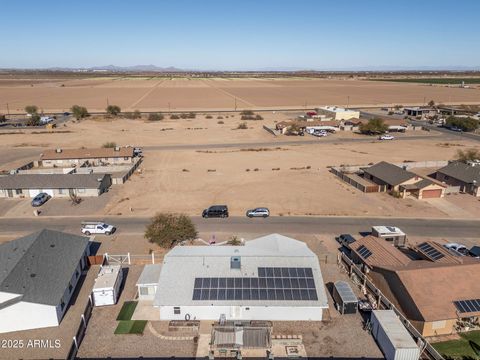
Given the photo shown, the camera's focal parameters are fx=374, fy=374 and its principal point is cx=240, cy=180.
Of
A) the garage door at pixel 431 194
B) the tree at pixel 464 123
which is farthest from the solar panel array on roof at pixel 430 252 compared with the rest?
the tree at pixel 464 123

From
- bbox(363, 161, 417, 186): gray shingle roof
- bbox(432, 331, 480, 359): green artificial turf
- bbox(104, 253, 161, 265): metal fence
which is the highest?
bbox(363, 161, 417, 186): gray shingle roof

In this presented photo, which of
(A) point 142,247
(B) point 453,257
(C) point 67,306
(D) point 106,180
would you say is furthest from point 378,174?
(C) point 67,306

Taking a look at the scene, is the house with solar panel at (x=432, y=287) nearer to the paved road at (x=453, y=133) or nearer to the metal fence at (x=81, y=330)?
the metal fence at (x=81, y=330)

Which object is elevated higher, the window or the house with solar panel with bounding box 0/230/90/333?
the house with solar panel with bounding box 0/230/90/333

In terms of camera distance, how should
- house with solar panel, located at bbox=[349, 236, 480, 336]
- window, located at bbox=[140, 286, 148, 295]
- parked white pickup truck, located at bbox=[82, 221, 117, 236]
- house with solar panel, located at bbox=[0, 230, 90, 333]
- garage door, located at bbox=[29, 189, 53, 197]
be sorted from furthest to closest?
garage door, located at bbox=[29, 189, 53, 197] < parked white pickup truck, located at bbox=[82, 221, 117, 236] < window, located at bbox=[140, 286, 148, 295] < house with solar panel, located at bbox=[0, 230, 90, 333] < house with solar panel, located at bbox=[349, 236, 480, 336]

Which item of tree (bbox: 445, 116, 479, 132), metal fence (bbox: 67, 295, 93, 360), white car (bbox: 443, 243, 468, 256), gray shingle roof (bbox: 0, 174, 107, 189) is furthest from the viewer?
tree (bbox: 445, 116, 479, 132)

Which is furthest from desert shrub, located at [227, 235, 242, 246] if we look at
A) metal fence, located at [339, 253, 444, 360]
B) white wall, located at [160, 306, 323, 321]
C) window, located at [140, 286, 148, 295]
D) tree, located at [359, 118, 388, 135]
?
tree, located at [359, 118, 388, 135]

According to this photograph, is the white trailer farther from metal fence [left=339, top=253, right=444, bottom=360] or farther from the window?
metal fence [left=339, top=253, right=444, bottom=360]
